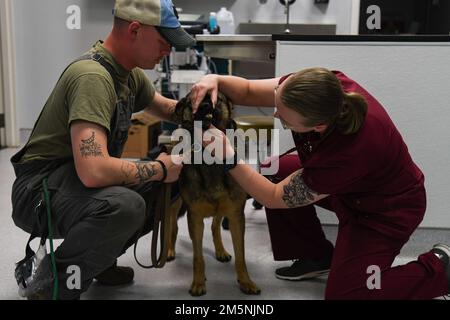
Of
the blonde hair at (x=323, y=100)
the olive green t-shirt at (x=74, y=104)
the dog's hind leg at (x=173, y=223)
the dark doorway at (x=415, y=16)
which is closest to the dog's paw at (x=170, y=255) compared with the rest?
the dog's hind leg at (x=173, y=223)

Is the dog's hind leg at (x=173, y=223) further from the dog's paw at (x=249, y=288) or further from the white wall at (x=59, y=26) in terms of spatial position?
the white wall at (x=59, y=26)

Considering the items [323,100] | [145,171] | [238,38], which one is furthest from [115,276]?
[238,38]

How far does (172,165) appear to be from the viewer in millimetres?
1495

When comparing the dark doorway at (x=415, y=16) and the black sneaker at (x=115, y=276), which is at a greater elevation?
the dark doorway at (x=415, y=16)

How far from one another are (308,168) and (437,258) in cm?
49

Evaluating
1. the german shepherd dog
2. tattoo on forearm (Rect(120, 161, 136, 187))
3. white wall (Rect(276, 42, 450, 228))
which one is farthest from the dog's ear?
white wall (Rect(276, 42, 450, 228))

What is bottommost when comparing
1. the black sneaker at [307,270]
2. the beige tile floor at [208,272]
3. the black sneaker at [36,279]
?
the beige tile floor at [208,272]

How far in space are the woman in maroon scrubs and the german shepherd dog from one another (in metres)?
0.06

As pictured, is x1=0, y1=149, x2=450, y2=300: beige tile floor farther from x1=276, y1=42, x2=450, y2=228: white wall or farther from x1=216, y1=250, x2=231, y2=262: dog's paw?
x1=276, y1=42, x2=450, y2=228: white wall

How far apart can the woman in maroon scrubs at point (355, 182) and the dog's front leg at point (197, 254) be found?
25 cm

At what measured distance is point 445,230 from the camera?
6.53 feet

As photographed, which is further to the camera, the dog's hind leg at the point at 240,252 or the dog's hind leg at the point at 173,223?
the dog's hind leg at the point at 173,223

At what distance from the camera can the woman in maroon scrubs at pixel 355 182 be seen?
1244 millimetres
